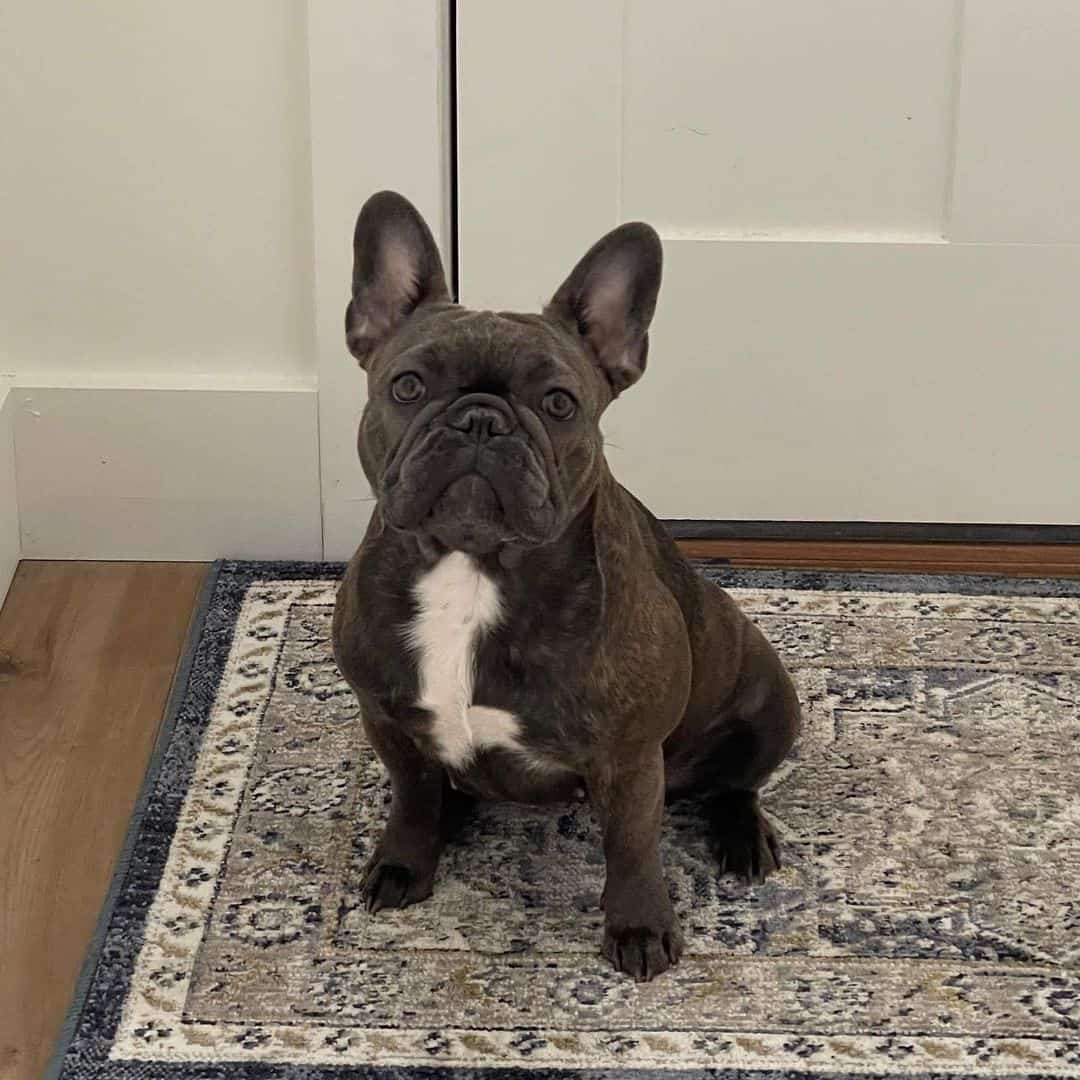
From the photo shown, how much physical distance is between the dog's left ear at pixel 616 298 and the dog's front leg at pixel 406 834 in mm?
500

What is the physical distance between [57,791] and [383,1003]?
63 cm

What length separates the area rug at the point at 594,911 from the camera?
1936mm

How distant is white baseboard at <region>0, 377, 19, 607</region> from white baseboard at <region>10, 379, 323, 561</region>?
1cm

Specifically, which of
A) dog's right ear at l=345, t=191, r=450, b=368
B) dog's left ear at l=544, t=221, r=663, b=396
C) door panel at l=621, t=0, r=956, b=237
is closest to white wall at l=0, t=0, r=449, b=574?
door panel at l=621, t=0, r=956, b=237

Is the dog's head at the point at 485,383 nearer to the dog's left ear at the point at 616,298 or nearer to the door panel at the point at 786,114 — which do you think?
the dog's left ear at the point at 616,298

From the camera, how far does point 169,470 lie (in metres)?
2.94

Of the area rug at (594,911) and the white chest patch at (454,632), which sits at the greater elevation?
the white chest patch at (454,632)

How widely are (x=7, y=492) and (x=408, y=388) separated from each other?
126cm

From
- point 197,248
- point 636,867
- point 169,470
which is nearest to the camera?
point 636,867

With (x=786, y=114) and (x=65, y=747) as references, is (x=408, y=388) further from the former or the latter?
(x=786, y=114)

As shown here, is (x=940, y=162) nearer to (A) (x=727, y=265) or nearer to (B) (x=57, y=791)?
(A) (x=727, y=265)

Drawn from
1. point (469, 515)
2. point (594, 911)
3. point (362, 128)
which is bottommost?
point (594, 911)

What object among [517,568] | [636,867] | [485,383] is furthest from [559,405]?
[636,867]

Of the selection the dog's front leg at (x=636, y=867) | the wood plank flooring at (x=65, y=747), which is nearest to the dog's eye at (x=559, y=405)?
the dog's front leg at (x=636, y=867)
